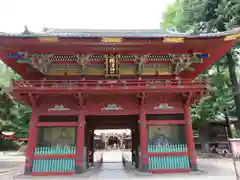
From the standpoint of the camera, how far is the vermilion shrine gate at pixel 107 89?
36.0 ft

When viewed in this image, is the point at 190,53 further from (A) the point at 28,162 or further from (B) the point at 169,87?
(A) the point at 28,162

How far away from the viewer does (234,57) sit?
2258 centimetres

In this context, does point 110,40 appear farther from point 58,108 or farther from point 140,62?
point 58,108

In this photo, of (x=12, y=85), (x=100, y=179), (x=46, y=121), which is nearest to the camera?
(x=100, y=179)

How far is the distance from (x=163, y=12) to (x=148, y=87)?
21.7 meters

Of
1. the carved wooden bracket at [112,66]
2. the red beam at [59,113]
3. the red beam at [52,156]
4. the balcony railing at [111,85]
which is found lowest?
the red beam at [52,156]

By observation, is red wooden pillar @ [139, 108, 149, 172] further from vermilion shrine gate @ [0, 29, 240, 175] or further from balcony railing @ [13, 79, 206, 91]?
balcony railing @ [13, 79, 206, 91]

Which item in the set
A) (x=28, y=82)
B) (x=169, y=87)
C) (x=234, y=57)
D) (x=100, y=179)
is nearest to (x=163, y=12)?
(x=234, y=57)

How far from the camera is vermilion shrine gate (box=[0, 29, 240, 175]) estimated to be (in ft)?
36.0

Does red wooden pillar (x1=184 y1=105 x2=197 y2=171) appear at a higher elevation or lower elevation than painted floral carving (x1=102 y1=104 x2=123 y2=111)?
lower

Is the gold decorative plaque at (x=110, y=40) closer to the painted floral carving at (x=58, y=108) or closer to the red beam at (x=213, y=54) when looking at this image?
the painted floral carving at (x=58, y=108)

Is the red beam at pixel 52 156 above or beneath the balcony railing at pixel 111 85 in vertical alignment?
beneath

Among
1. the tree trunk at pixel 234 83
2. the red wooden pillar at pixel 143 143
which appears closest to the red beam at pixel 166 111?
the red wooden pillar at pixel 143 143

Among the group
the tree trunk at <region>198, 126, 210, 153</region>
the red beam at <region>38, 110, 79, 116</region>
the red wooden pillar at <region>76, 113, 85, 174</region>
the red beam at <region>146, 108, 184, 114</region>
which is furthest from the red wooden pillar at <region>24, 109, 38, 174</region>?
the tree trunk at <region>198, 126, 210, 153</region>
